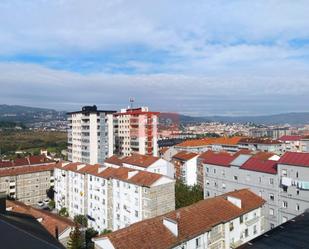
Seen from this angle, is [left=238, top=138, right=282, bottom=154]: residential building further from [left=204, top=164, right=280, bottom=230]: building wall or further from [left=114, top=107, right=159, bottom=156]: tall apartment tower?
[left=204, top=164, right=280, bottom=230]: building wall

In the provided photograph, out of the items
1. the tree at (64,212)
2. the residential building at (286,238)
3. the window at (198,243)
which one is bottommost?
the tree at (64,212)

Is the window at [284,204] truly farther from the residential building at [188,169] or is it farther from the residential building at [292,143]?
the residential building at [292,143]

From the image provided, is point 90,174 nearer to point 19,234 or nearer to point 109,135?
point 109,135

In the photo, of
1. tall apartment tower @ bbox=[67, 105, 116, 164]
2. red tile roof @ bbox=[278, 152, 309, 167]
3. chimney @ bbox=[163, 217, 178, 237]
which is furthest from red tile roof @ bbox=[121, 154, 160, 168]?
chimney @ bbox=[163, 217, 178, 237]

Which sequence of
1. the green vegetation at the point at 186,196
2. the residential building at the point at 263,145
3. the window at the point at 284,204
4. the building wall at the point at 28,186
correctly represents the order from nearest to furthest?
the window at the point at 284,204 → the green vegetation at the point at 186,196 → the building wall at the point at 28,186 → the residential building at the point at 263,145

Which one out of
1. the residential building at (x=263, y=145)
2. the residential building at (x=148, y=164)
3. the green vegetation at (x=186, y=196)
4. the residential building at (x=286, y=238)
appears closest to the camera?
the residential building at (x=286, y=238)

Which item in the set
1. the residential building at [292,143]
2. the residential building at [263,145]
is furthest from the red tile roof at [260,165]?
the residential building at [292,143]
